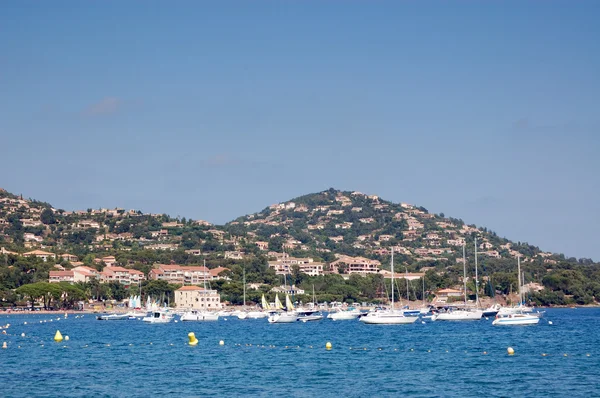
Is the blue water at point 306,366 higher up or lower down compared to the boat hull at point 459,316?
lower down

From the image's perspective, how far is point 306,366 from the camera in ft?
162

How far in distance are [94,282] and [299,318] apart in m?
64.8

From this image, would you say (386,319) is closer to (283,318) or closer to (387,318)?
(387,318)

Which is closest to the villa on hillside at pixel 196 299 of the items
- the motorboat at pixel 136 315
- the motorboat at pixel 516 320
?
the motorboat at pixel 136 315

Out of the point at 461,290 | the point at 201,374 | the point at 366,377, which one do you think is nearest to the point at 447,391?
the point at 366,377

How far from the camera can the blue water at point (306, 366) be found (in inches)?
1556

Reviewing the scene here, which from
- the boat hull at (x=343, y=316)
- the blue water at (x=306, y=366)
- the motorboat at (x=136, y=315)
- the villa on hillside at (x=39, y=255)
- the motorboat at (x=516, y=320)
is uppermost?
the villa on hillside at (x=39, y=255)

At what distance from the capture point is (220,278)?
18750 cm

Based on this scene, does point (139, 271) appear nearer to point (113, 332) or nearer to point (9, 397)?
point (113, 332)

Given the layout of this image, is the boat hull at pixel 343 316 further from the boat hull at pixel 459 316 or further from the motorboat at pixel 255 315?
the motorboat at pixel 255 315

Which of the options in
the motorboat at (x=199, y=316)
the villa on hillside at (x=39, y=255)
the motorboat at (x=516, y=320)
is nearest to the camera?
the motorboat at (x=516, y=320)

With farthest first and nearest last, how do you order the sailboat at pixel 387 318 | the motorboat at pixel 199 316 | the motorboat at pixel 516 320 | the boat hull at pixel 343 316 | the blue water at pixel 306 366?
the motorboat at pixel 199 316, the boat hull at pixel 343 316, the sailboat at pixel 387 318, the motorboat at pixel 516 320, the blue water at pixel 306 366

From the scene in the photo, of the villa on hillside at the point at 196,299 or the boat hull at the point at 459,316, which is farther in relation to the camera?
the villa on hillside at the point at 196,299

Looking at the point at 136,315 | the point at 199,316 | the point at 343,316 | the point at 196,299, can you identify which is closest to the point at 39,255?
the point at 196,299
